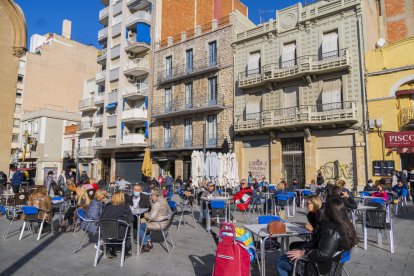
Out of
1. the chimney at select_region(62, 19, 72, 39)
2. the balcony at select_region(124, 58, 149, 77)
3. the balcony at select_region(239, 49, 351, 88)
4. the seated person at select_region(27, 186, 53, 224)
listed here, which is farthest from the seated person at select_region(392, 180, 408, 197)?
the chimney at select_region(62, 19, 72, 39)

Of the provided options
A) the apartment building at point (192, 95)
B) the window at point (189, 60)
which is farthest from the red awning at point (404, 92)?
the window at point (189, 60)

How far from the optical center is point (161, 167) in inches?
1099

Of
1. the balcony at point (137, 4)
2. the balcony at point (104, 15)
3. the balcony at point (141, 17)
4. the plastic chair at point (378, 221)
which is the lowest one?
the plastic chair at point (378, 221)

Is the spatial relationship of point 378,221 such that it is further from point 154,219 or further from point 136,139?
point 136,139

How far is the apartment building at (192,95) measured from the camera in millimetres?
24219

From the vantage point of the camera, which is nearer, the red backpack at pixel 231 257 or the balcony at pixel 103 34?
the red backpack at pixel 231 257

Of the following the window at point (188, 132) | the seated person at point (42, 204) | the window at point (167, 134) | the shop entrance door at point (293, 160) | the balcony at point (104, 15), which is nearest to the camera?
the seated person at point (42, 204)

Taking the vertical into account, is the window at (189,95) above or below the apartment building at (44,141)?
above

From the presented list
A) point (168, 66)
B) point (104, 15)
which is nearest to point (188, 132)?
point (168, 66)

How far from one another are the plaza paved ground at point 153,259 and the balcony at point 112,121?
23.7 meters

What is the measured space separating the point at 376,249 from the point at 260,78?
16242 mm

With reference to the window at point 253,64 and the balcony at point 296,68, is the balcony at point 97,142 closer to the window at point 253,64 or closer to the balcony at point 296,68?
the balcony at point 296,68

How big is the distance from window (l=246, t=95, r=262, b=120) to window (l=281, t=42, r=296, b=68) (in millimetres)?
2930

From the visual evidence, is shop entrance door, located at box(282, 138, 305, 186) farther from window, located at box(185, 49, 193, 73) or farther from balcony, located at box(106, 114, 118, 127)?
balcony, located at box(106, 114, 118, 127)
